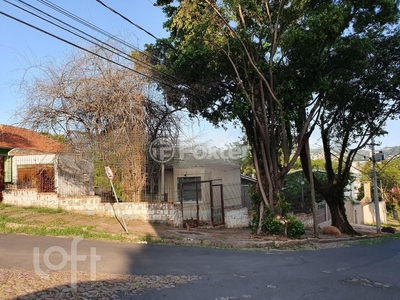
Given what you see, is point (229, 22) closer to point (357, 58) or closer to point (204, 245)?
point (357, 58)

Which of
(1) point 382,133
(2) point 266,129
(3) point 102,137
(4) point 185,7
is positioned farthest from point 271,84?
(1) point 382,133

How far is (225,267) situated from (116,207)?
8.43 metres

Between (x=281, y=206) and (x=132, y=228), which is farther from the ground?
(x=281, y=206)

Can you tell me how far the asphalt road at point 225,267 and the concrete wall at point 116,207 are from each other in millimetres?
4296

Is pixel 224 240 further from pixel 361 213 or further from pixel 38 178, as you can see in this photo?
pixel 361 213

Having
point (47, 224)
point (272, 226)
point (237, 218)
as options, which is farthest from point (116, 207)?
point (272, 226)

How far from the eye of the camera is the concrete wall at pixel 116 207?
15.2m

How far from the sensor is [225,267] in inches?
310

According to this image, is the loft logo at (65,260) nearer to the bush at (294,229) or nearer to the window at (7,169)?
the bush at (294,229)

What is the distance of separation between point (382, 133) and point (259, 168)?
26.4 feet

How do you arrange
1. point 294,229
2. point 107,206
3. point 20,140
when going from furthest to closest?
point 20,140 → point 107,206 → point 294,229

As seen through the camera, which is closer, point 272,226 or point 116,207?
point 272,226

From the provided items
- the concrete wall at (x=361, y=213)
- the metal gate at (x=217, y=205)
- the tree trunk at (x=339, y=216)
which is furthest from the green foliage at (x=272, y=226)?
the concrete wall at (x=361, y=213)

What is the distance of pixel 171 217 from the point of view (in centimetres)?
1519
